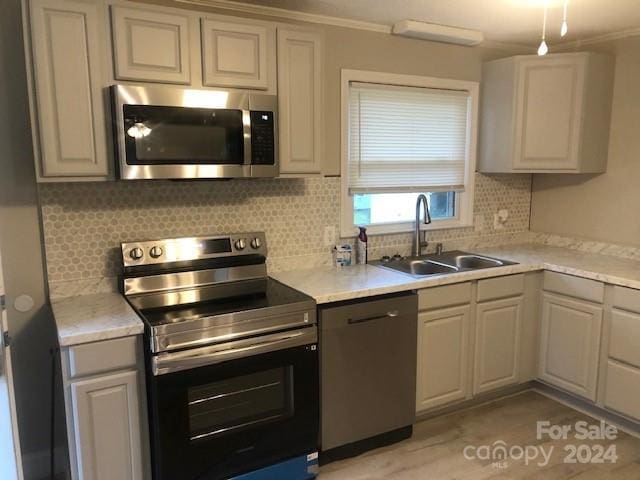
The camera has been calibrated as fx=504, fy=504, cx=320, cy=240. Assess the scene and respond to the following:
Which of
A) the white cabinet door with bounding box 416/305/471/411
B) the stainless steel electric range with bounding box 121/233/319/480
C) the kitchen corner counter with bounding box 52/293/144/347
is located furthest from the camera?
the white cabinet door with bounding box 416/305/471/411

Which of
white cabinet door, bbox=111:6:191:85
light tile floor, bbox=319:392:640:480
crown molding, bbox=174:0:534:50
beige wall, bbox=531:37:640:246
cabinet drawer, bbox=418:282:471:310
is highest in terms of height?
crown molding, bbox=174:0:534:50

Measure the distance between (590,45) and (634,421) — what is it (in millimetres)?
2403

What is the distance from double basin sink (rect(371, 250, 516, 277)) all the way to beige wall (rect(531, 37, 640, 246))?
83cm

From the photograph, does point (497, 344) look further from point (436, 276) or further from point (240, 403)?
point (240, 403)

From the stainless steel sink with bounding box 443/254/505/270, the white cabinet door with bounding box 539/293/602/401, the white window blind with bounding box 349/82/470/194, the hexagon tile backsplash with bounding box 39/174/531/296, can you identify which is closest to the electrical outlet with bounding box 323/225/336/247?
the hexagon tile backsplash with bounding box 39/174/531/296

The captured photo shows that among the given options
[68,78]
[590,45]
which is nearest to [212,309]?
[68,78]

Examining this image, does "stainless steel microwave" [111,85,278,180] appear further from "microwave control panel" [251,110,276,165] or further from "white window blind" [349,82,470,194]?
"white window blind" [349,82,470,194]

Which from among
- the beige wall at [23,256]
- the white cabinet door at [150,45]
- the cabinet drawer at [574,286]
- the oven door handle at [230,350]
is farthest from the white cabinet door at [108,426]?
the cabinet drawer at [574,286]

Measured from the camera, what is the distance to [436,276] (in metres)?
2.77

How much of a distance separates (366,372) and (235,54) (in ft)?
5.48

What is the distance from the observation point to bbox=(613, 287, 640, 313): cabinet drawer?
8.85ft

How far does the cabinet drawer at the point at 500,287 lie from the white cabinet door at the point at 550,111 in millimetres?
816

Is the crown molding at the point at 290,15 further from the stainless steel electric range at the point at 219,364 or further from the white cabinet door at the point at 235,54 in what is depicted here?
the stainless steel electric range at the point at 219,364

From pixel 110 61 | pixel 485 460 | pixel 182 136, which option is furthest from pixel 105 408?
pixel 485 460
